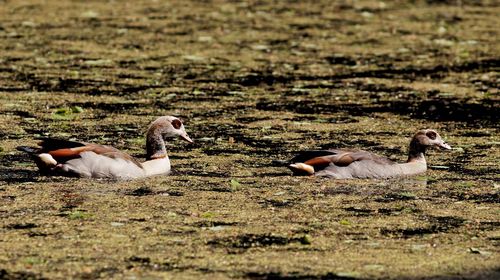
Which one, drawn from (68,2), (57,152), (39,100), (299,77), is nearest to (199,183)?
(57,152)

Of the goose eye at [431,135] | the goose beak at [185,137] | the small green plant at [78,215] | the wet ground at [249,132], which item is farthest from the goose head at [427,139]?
the small green plant at [78,215]

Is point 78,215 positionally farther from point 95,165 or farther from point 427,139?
point 427,139

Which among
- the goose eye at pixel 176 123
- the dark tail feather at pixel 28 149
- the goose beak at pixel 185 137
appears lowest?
the goose beak at pixel 185 137

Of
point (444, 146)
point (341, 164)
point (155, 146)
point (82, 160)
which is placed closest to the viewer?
point (82, 160)

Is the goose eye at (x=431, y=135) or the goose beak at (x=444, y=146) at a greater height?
the goose eye at (x=431, y=135)

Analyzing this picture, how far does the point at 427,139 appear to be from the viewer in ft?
29.8

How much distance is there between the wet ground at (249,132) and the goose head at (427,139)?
154 mm

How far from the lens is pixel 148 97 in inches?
459

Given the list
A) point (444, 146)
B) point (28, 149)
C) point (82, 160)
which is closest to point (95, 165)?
point (82, 160)

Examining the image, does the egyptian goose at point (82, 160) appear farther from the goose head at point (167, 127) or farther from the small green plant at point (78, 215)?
the small green plant at point (78, 215)

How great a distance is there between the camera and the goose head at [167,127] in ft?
29.3

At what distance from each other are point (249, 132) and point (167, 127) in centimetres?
127

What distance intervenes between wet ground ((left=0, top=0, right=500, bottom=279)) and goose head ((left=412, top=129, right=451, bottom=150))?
0.15 metres

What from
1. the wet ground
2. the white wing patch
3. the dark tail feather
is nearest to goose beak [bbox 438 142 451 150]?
the wet ground
